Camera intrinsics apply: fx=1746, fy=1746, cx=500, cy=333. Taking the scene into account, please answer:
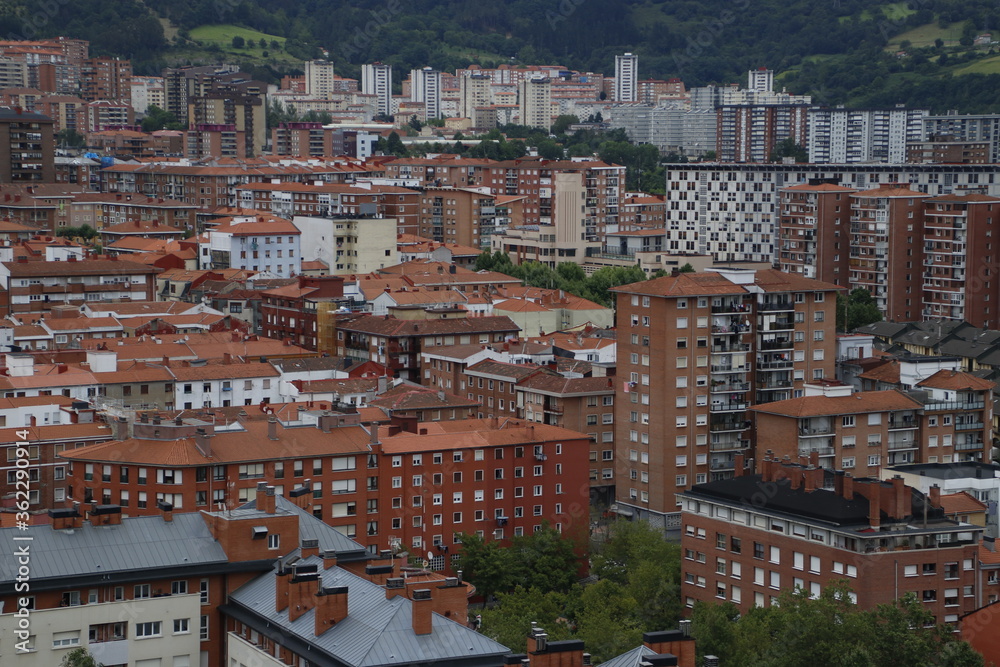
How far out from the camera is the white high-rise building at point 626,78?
18575 centimetres

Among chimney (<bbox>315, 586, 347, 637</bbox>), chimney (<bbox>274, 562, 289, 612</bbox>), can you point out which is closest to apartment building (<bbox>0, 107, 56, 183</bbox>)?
chimney (<bbox>274, 562, 289, 612</bbox>)

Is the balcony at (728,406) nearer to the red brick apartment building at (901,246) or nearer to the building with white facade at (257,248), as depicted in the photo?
the red brick apartment building at (901,246)

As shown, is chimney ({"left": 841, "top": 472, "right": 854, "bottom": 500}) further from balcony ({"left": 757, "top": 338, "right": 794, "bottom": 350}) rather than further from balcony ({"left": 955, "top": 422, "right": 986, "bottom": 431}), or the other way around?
balcony ({"left": 757, "top": 338, "right": 794, "bottom": 350})

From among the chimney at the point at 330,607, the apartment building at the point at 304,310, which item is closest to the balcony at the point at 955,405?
the apartment building at the point at 304,310

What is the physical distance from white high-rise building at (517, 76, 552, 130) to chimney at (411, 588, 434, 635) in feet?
498

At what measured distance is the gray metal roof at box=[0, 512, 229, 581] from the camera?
24406 mm

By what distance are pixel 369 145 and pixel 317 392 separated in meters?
95.1

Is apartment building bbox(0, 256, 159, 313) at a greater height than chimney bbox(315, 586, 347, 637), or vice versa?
apartment building bbox(0, 256, 159, 313)

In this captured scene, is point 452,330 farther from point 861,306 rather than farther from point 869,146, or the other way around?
point 869,146

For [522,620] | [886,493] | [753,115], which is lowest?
[522,620]

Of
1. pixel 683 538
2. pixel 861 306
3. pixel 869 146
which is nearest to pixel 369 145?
pixel 869 146

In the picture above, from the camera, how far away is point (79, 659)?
22.5 meters

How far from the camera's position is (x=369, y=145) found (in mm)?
142625

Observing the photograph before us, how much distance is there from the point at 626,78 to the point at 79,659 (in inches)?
6668
